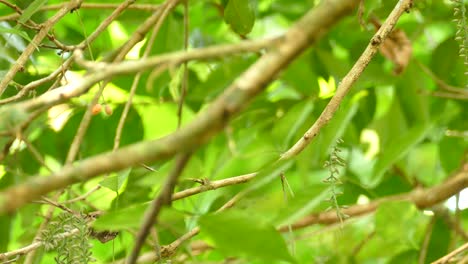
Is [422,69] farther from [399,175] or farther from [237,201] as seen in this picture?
[237,201]

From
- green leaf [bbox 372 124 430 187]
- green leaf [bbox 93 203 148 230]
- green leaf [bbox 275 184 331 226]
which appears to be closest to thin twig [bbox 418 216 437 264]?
green leaf [bbox 372 124 430 187]

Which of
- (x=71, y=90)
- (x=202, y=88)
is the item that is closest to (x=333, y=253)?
(x=202, y=88)

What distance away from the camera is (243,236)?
522 millimetres

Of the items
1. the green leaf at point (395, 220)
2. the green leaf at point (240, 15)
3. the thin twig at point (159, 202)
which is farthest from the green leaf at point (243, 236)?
the green leaf at point (240, 15)

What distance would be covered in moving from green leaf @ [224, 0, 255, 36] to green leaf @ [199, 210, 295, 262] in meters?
0.52

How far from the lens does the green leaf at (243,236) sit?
0.52 meters

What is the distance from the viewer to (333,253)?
1042 millimetres

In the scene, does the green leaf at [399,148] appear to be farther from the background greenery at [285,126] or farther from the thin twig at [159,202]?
the thin twig at [159,202]

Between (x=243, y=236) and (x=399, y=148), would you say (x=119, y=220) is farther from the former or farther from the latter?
(x=399, y=148)

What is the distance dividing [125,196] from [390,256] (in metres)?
0.43

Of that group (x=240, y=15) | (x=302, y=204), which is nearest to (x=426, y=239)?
(x=240, y=15)

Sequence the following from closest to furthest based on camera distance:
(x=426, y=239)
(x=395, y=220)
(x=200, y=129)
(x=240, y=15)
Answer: (x=200, y=129) → (x=395, y=220) → (x=240, y=15) → (x=426, y=239)

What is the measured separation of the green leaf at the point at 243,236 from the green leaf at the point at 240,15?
1.69 ft

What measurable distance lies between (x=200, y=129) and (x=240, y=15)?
2.05ft
